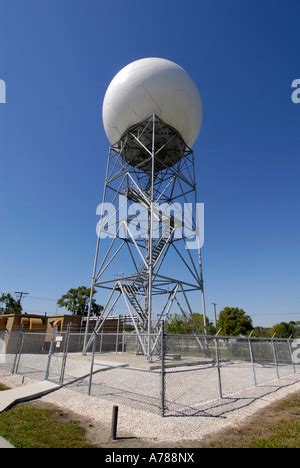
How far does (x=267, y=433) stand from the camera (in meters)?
5.74

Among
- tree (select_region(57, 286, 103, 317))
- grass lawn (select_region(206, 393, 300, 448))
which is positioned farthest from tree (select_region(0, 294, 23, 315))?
grass lawn (select_region(206, 393, 300, 448))

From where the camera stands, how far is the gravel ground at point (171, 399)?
6075 millimetres

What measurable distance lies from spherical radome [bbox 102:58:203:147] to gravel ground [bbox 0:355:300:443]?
15155mm

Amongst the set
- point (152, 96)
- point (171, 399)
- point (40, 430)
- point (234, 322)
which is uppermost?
point (152, 96)

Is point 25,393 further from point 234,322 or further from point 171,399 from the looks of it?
point 234,322

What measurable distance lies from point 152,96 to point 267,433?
17647 mm

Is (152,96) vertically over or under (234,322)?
over

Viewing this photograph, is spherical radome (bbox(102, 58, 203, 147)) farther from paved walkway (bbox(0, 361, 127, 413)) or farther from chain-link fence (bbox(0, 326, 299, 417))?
paved walkway (bbox(0, 361, 127, 413))

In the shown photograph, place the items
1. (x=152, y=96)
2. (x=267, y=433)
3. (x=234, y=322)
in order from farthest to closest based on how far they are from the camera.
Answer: (x=234, y=322) < (x=152, y=96) < (x=267, y=433)

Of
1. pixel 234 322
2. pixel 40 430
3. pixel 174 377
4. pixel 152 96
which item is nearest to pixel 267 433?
pixel 40 430

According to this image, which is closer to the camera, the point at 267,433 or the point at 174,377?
the point at 267,433

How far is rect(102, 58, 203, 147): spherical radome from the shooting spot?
1767 centimetres
